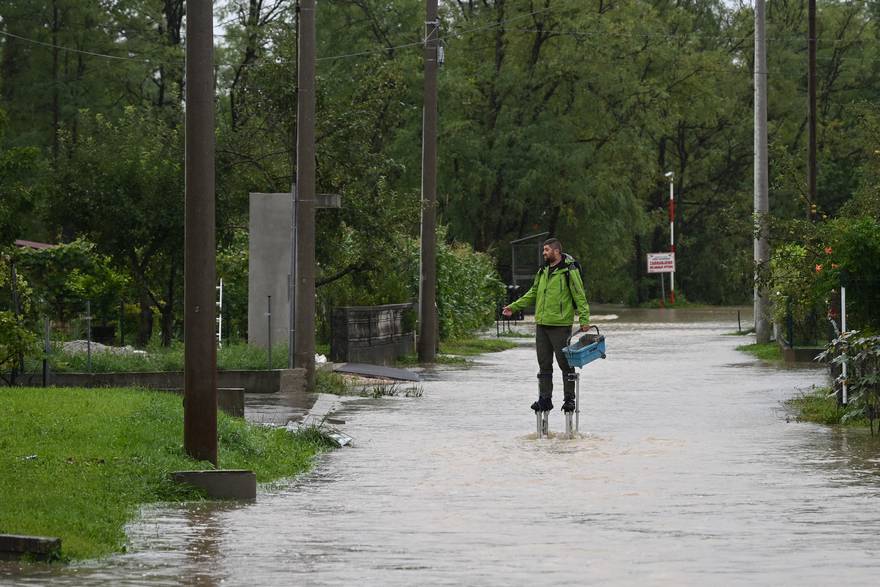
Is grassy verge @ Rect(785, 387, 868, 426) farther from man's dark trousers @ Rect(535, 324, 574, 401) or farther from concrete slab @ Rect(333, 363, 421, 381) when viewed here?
concrete slab @ Rect(333, 363, 421, 381)

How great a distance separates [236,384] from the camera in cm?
2314

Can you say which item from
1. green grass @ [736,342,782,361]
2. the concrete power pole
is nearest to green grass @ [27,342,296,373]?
green grass @ [736,342,782,361]

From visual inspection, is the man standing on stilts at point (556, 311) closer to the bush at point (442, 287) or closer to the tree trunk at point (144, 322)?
the bush at point (442, 287)

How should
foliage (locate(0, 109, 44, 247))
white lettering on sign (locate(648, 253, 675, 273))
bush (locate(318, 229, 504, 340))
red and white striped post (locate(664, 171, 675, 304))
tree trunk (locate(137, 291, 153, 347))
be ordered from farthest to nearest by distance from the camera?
white lettering on sign (locate(648, 253, 675, 273)) < red and white striped post (locate(664, 171, 675, 304)) < bush (locate(318, 229, 504, 340)) < tree trunk (locate(137, 291, 153, 347)) < foliage (locate(0, 109, 44, 247))

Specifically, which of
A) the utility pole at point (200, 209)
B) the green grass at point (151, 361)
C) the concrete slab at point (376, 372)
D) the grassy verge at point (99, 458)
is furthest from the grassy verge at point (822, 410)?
the utility pole at point (200, 209)

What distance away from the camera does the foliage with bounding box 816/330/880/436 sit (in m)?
17.5

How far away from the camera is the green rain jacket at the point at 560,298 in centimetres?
1744

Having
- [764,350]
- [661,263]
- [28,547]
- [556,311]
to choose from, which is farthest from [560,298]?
[661,263]

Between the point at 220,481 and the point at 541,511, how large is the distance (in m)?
2.31

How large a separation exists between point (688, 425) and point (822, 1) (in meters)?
75.1

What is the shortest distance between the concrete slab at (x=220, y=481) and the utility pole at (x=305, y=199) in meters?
11.2

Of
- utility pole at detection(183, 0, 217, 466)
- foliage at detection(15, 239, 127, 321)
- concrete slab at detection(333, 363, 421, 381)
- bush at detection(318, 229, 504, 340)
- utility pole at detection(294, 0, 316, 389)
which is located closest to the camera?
utility pole at detection(183, 0, 217, 466)

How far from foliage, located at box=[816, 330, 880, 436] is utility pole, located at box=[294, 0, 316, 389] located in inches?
312

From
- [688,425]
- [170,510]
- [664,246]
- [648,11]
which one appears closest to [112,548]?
[170,510]
